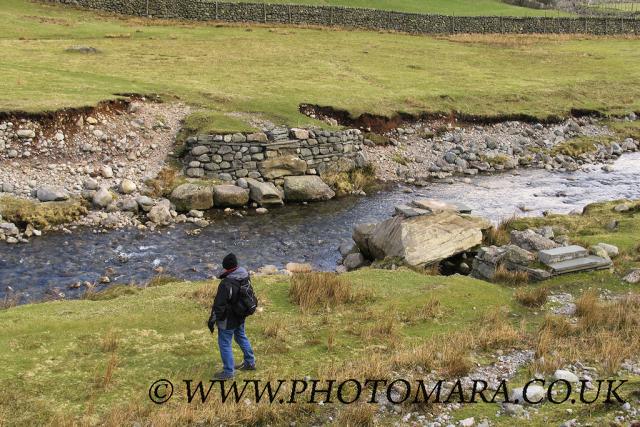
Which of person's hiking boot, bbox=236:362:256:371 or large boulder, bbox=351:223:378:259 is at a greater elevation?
person's hiking boot, bbox=236:362:256:371

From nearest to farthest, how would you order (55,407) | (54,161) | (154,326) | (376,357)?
1. (55,407)
2. (376,357)
3. (154,326)
4. (54,161)

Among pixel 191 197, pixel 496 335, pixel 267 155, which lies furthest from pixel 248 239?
pixel 496 335

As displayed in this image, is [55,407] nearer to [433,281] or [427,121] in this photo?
[433,281]

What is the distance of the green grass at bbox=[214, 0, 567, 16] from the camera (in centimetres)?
9306

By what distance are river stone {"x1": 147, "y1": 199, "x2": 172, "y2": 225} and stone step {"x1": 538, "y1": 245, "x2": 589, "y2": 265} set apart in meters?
16.9

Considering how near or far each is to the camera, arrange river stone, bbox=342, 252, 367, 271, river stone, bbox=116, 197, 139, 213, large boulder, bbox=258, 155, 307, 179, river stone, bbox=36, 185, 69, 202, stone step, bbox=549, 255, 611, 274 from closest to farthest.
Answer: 1. stone step, bbox=549, 255, 611, 274
2. river stone, bbox=342, 252, 367, 271
3. river stone, bbox=36, 185, 69, 202
4. river stone, bbox=116, 197, 139, 213
5. large boulder, bbox=258, 155, 307, 179

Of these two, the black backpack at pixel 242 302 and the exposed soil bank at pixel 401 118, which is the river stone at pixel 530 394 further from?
the exposed soil bank at pixel 401 118

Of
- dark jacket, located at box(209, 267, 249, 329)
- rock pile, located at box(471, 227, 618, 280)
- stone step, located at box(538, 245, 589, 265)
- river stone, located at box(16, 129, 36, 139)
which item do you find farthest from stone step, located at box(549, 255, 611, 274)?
river stone, located at box(16, 129, 36, 139)

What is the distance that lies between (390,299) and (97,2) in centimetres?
6566

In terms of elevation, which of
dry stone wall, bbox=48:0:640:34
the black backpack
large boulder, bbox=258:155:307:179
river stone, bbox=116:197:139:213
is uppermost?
dry stone wall, bbox=48:0:640:34

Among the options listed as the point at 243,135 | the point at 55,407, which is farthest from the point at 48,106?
the point at 55,407

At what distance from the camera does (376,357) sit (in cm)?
1288

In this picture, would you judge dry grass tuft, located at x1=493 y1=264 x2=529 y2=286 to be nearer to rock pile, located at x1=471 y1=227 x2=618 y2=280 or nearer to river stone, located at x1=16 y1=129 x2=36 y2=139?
rock pile, located at x1=471 y1=227 x2=618 y2=280

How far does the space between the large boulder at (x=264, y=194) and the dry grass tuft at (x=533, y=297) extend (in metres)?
17.2
